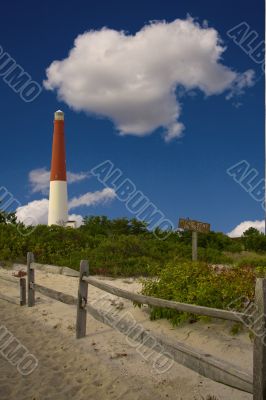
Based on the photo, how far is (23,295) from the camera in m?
11.5

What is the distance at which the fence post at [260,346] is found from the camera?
13.8 ft

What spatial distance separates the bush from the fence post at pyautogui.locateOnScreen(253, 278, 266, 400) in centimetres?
369

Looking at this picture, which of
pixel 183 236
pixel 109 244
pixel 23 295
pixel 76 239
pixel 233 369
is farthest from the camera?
pixel 183 236

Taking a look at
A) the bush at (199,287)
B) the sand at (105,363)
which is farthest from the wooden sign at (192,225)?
the sand at (105,363)

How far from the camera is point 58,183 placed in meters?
32.4

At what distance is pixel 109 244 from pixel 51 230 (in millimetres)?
3752

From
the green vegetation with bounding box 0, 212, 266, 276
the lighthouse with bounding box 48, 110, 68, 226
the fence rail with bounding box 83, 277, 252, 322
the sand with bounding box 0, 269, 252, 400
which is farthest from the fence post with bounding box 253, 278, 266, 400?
the lighthouse with bounding box 48, 110, 68, 226

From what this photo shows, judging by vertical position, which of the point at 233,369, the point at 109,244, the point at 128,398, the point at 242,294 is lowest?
the point at 128,398

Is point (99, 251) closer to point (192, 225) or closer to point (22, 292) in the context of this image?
point (192, 225)

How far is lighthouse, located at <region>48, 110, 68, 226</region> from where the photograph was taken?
32219 mm

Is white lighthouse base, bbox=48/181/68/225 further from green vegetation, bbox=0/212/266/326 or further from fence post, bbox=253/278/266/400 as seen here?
fence post, bbox=253/278/266/400

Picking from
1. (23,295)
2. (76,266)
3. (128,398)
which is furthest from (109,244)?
(128,398)

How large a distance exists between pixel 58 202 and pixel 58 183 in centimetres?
141

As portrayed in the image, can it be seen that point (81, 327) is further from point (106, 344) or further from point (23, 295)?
point (23, 295)
